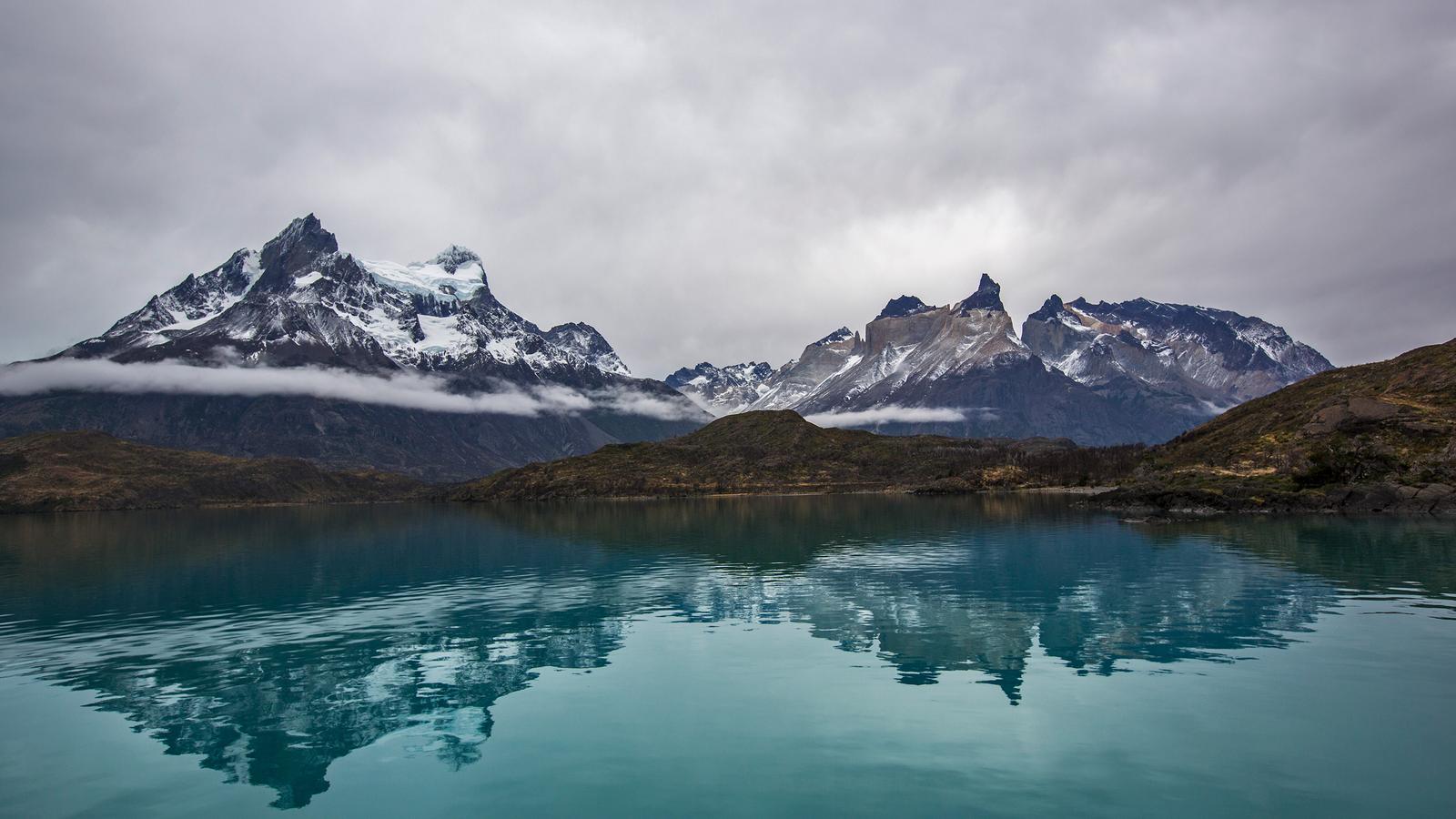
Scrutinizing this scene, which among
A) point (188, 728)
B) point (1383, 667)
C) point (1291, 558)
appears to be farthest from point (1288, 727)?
point (1291, 558)

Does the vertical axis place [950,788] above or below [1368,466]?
below

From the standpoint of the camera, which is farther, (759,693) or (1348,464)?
(1348,464)

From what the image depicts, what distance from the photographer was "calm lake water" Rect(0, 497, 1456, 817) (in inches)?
944

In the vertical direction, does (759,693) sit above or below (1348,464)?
below

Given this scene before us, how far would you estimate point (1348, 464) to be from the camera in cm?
14650

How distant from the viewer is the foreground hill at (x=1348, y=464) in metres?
136

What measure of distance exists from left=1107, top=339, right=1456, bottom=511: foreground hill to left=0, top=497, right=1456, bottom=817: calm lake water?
74.3 metres

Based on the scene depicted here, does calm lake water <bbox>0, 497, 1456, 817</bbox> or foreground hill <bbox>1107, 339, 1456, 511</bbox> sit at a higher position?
foreground hill <bbox>1107, 339, 1456, 511</bbox>

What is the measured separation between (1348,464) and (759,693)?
16081cm

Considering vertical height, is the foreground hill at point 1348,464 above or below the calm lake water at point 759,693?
above

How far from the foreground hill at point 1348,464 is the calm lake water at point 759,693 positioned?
74.3m

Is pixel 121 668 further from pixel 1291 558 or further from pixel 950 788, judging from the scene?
pixel 1291 558

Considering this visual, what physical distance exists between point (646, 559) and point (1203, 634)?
2557 inches

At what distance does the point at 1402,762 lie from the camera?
24.5 m
